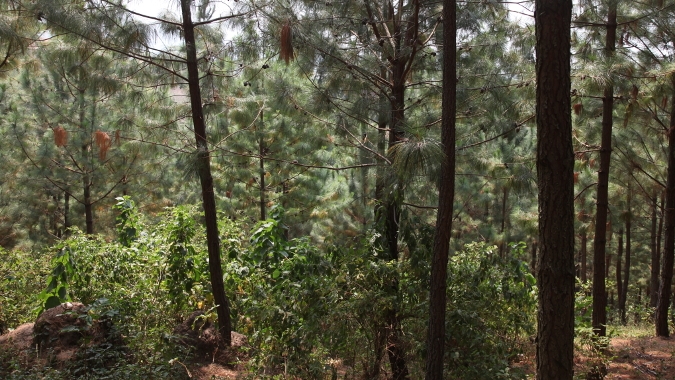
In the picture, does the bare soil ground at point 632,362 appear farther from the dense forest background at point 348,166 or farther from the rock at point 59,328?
the rock at point 59,328

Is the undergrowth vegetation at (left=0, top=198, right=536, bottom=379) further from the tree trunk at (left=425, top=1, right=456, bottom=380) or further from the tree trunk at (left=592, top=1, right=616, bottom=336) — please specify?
the tree trunk at (left=592, top=1, right=616, bottom=336)

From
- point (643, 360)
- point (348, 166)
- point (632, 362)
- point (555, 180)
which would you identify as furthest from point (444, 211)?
point (643, 360)

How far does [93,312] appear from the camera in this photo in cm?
499

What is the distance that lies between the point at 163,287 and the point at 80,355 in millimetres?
1406

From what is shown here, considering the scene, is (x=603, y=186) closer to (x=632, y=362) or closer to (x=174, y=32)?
(x=632, y=362)

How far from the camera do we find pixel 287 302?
5.08 metres

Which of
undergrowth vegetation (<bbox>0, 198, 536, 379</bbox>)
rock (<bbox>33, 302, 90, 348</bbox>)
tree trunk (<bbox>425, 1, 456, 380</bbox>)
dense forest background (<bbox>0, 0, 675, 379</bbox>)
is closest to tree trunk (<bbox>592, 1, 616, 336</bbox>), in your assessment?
dense forest background (<bbox>0, 0, 675, 379</bbox>)

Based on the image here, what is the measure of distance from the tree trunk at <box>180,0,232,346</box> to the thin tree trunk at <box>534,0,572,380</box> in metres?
3.36

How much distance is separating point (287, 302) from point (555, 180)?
106 inches

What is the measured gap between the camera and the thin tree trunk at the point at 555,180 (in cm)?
362

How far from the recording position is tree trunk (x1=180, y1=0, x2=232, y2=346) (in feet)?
18.5

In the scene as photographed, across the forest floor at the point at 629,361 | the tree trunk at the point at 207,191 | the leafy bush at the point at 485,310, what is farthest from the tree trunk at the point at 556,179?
the tree trunk at the point at 207,191

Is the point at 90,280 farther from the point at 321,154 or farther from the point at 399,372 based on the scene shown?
the point at 321,154

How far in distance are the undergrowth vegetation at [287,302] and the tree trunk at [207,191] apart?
22cm
